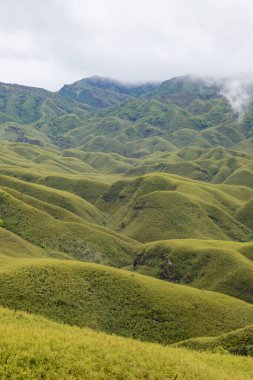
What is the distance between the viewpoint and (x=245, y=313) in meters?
77.1

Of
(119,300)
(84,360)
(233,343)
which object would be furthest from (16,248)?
(84,360)

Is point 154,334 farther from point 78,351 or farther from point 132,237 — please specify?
point 132,237

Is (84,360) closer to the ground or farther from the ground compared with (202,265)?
farther from the ground

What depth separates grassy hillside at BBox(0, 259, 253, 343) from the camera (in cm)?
7150

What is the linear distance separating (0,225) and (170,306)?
82.6 m

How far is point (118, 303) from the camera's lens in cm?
7819

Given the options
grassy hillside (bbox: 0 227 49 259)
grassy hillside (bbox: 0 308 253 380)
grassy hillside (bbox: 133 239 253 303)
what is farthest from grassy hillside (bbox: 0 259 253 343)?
grassy hillside (bbox: 0 308 253 380)

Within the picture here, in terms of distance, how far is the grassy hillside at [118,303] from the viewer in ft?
235

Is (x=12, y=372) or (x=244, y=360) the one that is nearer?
(x=12, y=372)

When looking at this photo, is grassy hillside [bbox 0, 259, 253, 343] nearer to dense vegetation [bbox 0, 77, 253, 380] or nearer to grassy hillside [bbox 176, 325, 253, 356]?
dense vegetation [bbox 0, 77, 253, 380]

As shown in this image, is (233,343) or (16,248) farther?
(16,248)

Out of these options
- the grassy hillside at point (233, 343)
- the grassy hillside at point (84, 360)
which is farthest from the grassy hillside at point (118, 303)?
the grassy hillside at point (84, 360)

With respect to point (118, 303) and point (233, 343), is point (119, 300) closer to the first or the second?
point (118, 303)

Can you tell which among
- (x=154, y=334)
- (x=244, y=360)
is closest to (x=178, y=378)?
(x=244, y=360)
